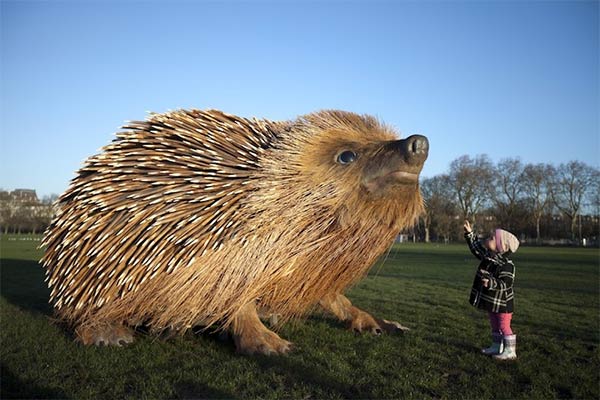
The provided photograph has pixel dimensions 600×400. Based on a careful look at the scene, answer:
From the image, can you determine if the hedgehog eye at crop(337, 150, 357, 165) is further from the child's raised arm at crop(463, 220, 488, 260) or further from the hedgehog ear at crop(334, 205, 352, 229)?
the child's raised arm at crop(463, 220, 488, 260)

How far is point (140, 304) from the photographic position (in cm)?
543

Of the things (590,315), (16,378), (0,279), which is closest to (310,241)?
(16,378)

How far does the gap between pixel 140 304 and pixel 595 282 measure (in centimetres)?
1525

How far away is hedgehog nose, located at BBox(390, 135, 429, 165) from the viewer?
465 cm

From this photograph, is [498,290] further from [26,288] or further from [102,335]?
[26,288]

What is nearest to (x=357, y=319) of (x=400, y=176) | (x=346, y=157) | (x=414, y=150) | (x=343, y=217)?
(x=343, y=217)

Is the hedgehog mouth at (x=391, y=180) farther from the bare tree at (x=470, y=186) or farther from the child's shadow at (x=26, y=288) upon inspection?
the bare tree at (x=470, y=186)

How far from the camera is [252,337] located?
5543mm

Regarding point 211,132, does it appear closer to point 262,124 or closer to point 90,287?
point 262,124

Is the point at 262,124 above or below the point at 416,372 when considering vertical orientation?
above

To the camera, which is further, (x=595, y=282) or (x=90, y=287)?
(x=595, y=282)

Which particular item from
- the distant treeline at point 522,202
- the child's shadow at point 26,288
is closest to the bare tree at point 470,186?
the distant treeline at point 522,202

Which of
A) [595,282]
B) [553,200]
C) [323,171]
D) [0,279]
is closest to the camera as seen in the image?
[323,171]

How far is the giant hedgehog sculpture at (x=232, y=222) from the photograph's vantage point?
497 centimetres
